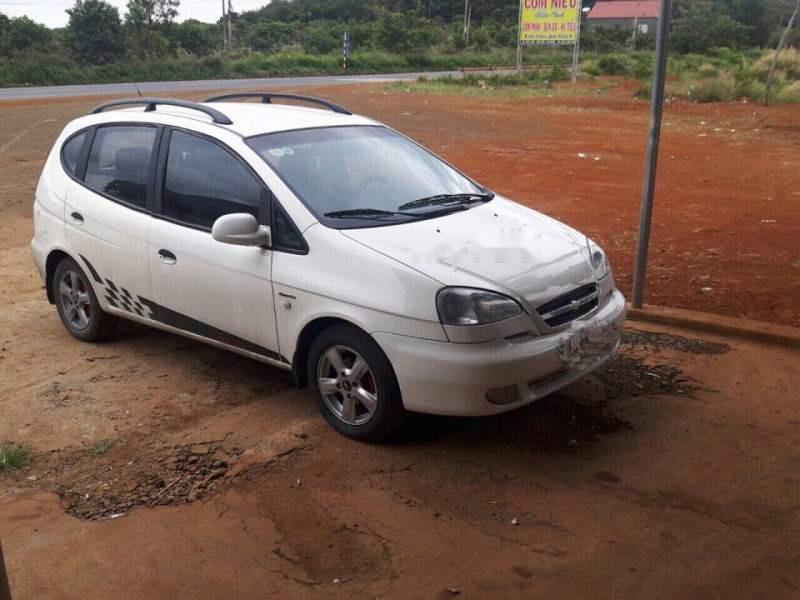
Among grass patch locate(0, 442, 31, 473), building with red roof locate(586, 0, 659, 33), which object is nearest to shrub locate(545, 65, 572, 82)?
grass patch locate(0, 442, 31, 473)

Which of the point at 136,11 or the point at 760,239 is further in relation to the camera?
the point at 136,11

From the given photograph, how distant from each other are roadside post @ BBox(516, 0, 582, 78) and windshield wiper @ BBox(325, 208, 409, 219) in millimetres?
35082

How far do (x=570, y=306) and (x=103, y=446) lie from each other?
265 cm

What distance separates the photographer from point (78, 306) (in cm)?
641

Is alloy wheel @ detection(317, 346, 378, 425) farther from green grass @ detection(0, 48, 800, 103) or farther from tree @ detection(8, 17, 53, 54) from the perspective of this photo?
tree @ detection(8, 17, 53, 54)

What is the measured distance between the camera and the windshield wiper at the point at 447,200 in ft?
17.0

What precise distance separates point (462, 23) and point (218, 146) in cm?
7323

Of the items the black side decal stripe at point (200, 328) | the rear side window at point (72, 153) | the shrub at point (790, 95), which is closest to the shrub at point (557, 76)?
the shrub at point (790, 95)

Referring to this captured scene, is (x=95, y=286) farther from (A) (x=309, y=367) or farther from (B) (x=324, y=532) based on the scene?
(B) (x=324, y=532)

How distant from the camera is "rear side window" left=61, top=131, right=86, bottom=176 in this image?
629cm

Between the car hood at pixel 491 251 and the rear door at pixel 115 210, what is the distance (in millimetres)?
1725

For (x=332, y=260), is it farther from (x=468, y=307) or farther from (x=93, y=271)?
(x=93, y=271)

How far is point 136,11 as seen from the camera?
4941cm

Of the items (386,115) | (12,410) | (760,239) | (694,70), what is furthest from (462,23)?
(12,410)
